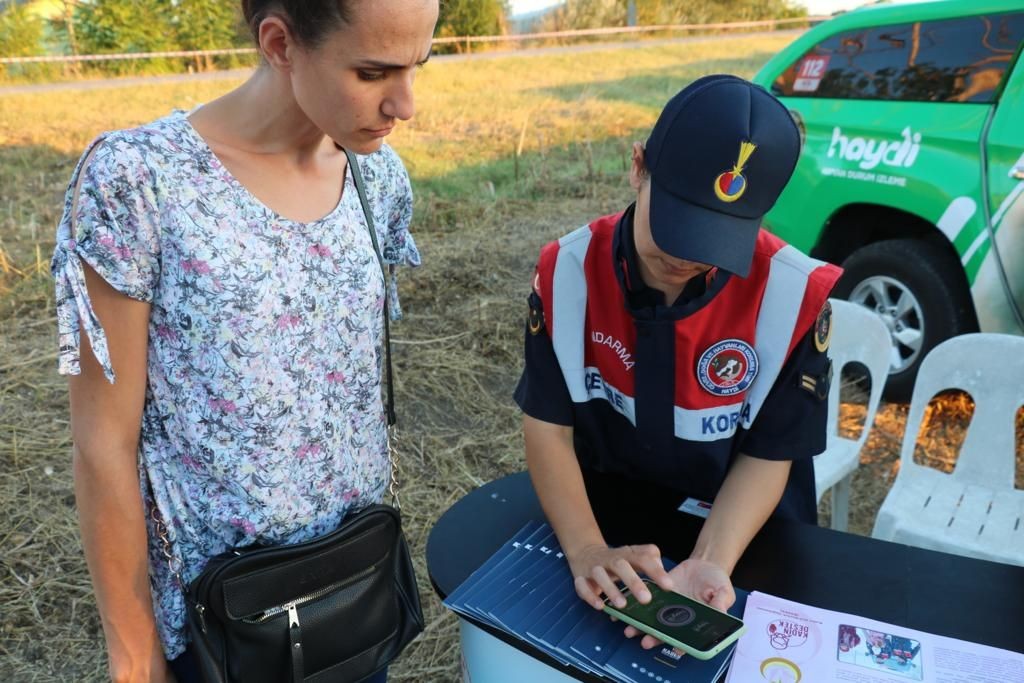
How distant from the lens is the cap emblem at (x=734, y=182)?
128cm

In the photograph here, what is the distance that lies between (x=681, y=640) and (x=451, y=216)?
17.6ft

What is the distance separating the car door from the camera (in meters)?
3.07

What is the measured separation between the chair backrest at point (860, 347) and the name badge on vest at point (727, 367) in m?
1.38

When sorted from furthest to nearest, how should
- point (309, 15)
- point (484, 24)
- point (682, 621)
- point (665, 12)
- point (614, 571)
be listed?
point (665, 12) < point (484, 24) < point (614, 571) < point (682, 621) < point (309, 15)

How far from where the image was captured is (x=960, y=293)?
11.5 feet

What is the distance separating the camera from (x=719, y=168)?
4.24ft


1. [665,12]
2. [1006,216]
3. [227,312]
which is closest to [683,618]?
[227,312]

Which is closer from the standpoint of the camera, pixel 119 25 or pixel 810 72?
pixel 810 72

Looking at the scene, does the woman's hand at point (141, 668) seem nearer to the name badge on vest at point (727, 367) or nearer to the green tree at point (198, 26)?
the name badge on vest at point (727, 367)

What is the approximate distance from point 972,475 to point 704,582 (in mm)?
1643

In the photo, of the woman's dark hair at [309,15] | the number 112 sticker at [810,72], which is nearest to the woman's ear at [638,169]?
the woman's dark hair at [309,15]

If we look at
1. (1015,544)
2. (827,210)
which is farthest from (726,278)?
(827,210)

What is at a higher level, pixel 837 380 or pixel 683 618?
pixel 683 618

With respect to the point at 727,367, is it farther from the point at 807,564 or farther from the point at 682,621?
the point at 682,621
